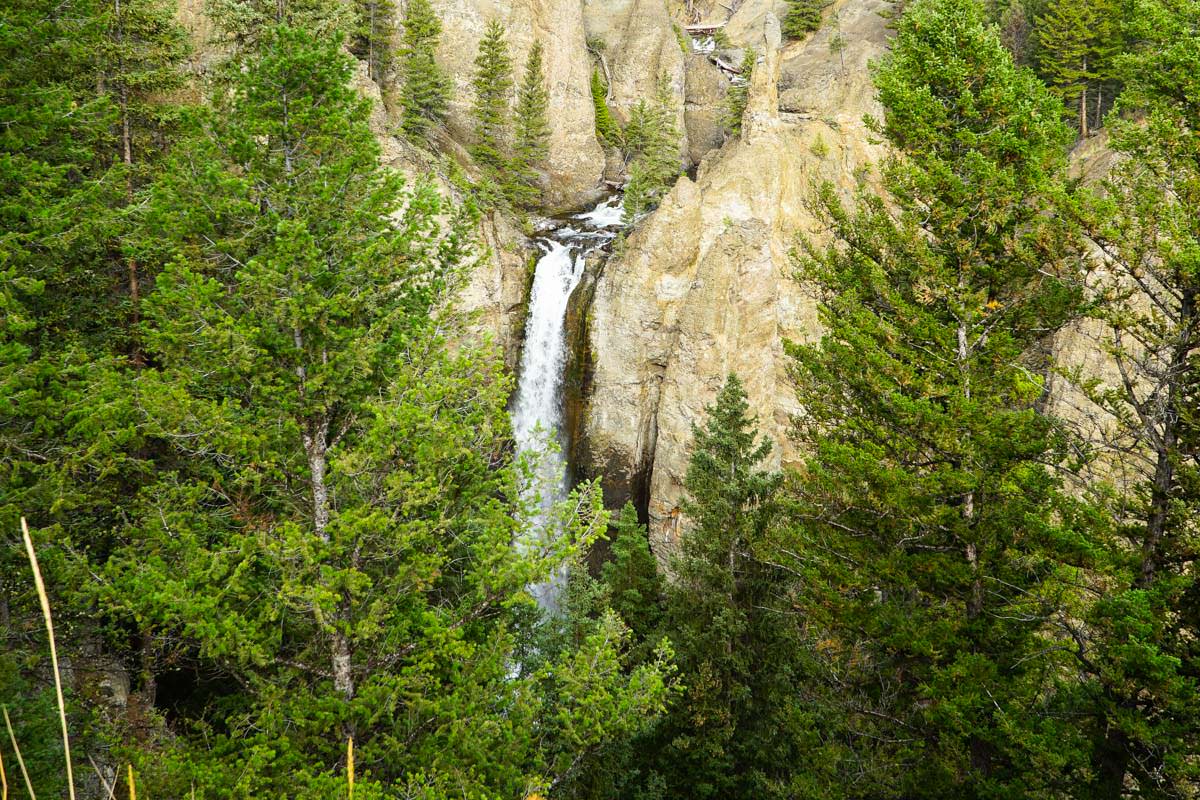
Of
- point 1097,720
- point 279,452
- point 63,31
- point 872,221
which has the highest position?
point 63,31

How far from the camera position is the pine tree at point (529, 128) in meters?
32.2

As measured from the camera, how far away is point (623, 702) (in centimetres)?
694

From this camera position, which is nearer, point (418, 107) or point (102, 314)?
point (102, 314)

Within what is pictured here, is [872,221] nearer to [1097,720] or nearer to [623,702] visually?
[1097,720]

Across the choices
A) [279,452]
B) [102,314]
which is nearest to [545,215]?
[102,314]

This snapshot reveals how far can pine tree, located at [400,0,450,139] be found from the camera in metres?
29.5

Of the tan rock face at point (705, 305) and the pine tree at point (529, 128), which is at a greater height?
the pine tree at point (529, 128)

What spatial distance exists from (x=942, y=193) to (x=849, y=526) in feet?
16.6

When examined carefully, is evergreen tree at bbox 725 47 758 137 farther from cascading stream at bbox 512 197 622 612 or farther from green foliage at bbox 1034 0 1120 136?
green foliage at bbox 1034 0 1120 136

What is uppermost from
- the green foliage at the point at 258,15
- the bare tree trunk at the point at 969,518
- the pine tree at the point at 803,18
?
the pine tree at the point at 803,18

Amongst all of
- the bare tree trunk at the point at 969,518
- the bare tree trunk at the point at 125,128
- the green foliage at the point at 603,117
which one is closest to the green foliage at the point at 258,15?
the bare tree trunk at the point at 125,128

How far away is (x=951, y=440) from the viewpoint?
833 centimetres

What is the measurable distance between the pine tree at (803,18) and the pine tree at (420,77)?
76.2 feet

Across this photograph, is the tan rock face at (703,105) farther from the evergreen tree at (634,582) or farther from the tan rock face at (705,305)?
the evergreen tree at (634,582)
